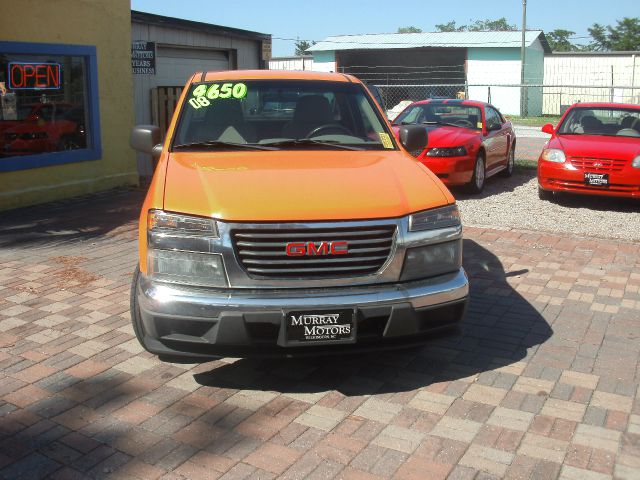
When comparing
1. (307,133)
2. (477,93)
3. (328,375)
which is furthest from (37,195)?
(477,93)

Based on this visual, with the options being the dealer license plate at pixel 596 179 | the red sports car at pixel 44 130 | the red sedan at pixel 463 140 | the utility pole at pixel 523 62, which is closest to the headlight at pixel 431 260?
the red sedan at pixel 463 140

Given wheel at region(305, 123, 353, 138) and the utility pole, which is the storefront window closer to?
wheel at region(305, 123, 353, 138)

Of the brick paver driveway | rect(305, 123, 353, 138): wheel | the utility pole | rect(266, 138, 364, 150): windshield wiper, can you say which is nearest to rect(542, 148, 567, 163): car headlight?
the brick paver driveway

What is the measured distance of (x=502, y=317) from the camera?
5.89 m

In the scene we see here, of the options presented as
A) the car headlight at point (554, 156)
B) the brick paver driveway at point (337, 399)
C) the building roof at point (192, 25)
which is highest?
the building roof at point (192, 25)

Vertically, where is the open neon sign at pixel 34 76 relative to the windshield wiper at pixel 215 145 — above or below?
above

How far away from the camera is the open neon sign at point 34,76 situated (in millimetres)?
10219

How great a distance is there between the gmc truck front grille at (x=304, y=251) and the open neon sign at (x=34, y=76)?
754 cm

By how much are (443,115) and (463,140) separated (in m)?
1.57

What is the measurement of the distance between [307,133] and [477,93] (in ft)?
114

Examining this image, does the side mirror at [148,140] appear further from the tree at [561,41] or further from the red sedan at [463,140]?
the tree at [561,41]

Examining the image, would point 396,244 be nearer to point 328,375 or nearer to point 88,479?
point 328,375

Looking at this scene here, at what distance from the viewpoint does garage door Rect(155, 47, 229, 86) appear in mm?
13805

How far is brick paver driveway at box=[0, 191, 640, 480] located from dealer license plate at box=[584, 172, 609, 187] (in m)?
4.12
